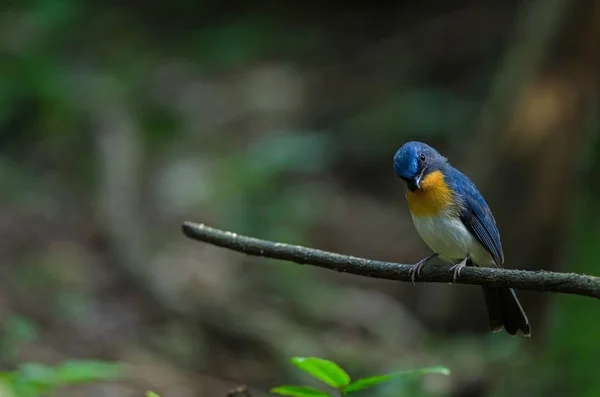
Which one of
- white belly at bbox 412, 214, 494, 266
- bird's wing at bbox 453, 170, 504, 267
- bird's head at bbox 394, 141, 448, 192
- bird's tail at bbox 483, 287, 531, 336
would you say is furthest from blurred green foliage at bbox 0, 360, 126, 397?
bird's wing at bbox 453, 170, 504, 267

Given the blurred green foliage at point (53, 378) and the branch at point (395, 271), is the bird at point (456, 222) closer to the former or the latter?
the branch at point (395, 271)

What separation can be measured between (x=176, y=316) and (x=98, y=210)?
1759 millimetres

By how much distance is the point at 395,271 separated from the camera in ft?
8.61

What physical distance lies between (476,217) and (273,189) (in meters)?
5.91

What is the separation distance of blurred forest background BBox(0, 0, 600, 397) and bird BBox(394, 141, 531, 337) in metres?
1.27

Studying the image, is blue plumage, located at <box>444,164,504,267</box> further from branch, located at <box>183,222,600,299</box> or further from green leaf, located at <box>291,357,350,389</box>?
green leaf, located at <box>291,357,350,389</box>

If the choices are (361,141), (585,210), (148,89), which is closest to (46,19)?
(148,89)

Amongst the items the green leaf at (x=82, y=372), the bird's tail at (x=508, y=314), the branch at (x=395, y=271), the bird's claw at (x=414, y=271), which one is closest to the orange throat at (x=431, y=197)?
the bird's tail at (x=508, y=314)

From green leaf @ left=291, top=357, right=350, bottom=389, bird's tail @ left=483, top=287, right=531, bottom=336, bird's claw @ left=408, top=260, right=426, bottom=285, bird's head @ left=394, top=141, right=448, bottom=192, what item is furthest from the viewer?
bird's tail @ left=483, top=287, right=531, bottom=336

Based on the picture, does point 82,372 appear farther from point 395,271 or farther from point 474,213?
point 474,213

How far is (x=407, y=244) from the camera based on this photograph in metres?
9.56

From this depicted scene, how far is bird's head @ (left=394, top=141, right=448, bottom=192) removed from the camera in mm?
3332

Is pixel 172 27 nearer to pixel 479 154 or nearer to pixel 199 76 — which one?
pixel 199 76

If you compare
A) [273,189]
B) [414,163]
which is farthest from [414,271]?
[273,189]
